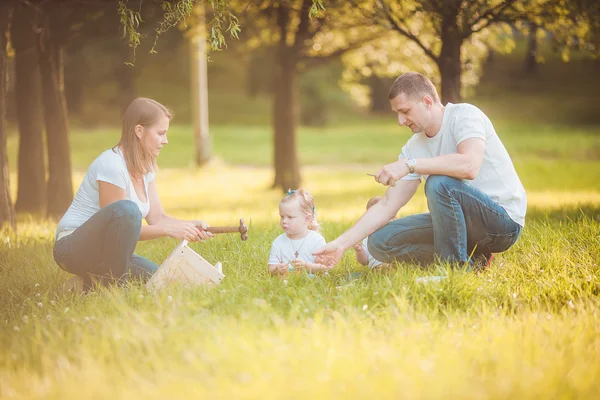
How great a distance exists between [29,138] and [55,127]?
44.3 inches

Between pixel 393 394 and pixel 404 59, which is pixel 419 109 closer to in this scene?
pixel 393 394

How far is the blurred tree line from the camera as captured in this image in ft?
24.8

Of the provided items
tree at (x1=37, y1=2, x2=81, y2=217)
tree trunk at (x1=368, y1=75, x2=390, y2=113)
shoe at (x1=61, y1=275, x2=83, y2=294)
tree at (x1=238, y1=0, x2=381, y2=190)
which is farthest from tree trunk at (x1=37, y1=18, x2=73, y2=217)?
tree trunk at (x1=368, y1=75, x2=390, y2=113)

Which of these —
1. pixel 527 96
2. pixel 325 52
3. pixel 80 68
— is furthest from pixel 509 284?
pixel 527 96

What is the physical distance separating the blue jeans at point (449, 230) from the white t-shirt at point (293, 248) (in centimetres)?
50

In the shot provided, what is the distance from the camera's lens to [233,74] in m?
57.3

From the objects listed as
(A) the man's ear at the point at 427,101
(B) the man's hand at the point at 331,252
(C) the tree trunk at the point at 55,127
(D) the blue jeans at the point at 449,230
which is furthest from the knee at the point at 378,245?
(C) the tree trunk at the point at 55,127

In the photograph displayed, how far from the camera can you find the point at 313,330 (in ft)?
11.9

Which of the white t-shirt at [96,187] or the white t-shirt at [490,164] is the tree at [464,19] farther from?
the white t-shirt at [96,187]

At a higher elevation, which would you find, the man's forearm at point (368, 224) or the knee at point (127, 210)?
the knee at point (127, 210)

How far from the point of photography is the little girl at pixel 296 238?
5066mm

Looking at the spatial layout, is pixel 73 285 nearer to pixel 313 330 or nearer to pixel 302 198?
pixel 302 198

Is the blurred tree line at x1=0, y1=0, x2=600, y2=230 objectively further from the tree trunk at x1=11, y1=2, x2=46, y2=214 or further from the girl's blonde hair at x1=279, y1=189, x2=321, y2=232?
the girl's blonde hair at x1=279, y1=189, x2=321, y2=232

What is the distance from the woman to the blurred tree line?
846 mm
